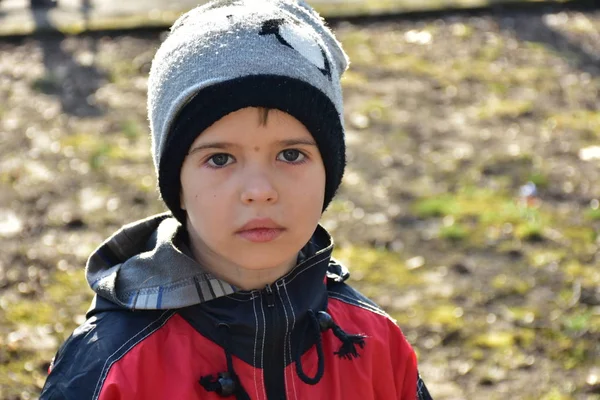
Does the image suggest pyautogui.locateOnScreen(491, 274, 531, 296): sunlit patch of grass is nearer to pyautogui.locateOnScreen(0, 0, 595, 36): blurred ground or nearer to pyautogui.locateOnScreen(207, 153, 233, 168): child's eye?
pyautogui.locateOnScreen(207, 153, 233, 168): child's eye

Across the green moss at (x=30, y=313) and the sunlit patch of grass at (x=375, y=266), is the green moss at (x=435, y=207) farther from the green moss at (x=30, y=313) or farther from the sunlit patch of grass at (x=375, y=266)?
the green moss at (x=30, y=313)

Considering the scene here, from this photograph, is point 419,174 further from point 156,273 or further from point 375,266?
point 156,273

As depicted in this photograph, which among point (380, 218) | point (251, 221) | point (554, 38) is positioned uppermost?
point (251, 221)

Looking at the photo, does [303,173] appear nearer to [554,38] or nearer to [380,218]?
[380,218]

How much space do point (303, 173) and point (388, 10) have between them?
5475 millimetres

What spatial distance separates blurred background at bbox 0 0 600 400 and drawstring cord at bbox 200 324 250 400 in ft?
4.25

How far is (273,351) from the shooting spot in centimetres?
228

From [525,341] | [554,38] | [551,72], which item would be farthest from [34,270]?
[554,38]

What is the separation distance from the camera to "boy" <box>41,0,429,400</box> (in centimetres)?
216

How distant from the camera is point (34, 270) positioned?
4152mm

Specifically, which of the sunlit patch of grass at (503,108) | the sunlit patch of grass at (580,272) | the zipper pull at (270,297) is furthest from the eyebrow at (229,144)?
the sunlit patch of grass at (503,108)

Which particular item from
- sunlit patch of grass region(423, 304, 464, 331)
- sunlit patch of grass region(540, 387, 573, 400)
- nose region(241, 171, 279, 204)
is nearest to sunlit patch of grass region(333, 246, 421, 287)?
sunlit patch of grass region(423, 304, 464, 331)

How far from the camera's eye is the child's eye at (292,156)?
222 cm

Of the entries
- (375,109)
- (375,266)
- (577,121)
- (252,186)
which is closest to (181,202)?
(252,186)
